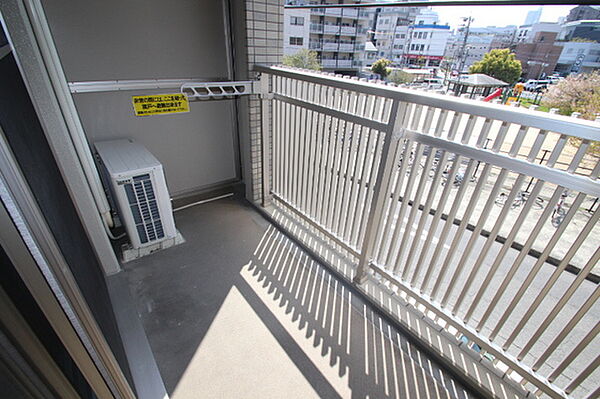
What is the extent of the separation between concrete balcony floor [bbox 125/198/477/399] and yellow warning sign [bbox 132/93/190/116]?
1179mm

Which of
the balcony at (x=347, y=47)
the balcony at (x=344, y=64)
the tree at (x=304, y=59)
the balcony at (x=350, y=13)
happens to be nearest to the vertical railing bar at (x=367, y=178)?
the tree at (x=304, y=59)

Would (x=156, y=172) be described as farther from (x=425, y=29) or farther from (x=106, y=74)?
(x=425, y=29)

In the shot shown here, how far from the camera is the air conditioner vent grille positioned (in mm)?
1914

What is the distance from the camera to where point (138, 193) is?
→ 1946mm

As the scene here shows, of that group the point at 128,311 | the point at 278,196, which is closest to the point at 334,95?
the point at 278,196

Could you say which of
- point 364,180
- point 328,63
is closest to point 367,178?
point 364,180

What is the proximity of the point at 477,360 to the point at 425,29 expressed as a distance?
1699 centimetres

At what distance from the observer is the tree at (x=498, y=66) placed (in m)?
4.65

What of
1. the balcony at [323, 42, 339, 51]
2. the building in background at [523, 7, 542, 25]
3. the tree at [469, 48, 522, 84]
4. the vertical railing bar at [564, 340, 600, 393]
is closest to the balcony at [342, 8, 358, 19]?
the balcony at [323, 42, 339, 51]

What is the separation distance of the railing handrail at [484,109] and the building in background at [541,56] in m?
2.60

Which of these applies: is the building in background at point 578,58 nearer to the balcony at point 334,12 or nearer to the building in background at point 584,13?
the building in background at point 584,13

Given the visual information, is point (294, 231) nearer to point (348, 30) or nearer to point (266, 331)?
point (266, 331)

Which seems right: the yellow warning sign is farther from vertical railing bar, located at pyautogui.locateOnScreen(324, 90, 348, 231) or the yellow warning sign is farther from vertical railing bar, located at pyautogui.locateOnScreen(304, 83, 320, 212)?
vertical railing bar, located at pyautogui.locateOnScreen(324, 90, 348, 231)

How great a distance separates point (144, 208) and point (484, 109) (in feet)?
7.18
